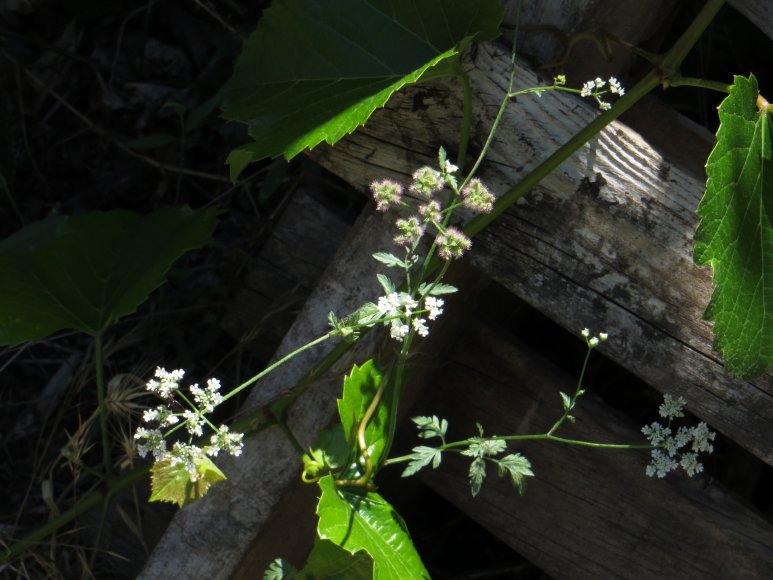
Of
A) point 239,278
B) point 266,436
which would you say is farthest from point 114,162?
point 266,436

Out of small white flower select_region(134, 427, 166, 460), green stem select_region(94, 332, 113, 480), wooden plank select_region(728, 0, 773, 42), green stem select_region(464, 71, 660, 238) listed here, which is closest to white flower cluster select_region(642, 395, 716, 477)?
green stem select_region(464, 71, 660, 238)

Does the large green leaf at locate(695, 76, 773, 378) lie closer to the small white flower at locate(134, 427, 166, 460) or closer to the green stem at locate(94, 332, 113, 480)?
the small white flower at locate(134, 427, 166, 460)

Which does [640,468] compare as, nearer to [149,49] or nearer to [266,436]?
[266,436]

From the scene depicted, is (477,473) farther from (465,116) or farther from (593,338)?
(465,116)

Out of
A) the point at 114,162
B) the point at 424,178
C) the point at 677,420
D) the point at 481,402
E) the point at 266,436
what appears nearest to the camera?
the point at 424,178

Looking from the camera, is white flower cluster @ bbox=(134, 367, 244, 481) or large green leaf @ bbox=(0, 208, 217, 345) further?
large green leaf @ bbox=(0, 208, 217, 345)

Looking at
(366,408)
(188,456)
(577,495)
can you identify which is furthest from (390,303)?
(577,495)
